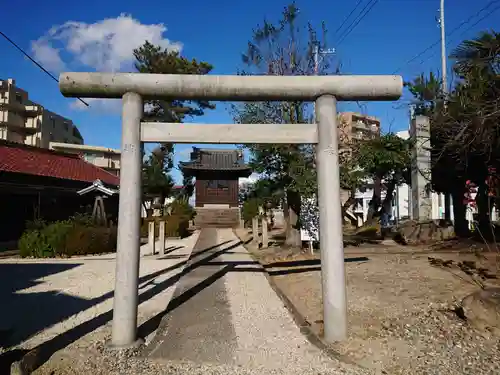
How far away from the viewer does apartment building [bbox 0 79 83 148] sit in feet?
143

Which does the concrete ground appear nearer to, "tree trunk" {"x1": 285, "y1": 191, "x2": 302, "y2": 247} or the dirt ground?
the dirt ground

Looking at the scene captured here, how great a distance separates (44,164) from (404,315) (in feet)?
57.7

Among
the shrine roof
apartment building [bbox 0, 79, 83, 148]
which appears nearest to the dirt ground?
the shrine roof

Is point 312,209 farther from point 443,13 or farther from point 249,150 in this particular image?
point 443,13

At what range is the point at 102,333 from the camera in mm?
4887

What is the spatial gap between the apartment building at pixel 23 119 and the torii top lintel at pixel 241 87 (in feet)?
148

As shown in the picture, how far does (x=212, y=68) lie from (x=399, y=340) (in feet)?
92.5

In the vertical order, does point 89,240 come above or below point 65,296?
above

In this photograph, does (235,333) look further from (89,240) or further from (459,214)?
(459,214)

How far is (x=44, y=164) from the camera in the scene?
18.2 m

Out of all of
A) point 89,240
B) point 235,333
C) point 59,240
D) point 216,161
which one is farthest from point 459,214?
point 216,161

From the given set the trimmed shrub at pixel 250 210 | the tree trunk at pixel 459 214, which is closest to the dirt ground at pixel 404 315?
the tree trunk at pixel 459 214

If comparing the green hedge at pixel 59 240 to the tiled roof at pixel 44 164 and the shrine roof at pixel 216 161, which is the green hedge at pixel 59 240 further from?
the shrine roof at pixel 216 161

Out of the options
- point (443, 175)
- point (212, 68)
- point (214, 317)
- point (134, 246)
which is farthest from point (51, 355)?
point (212, 68)
